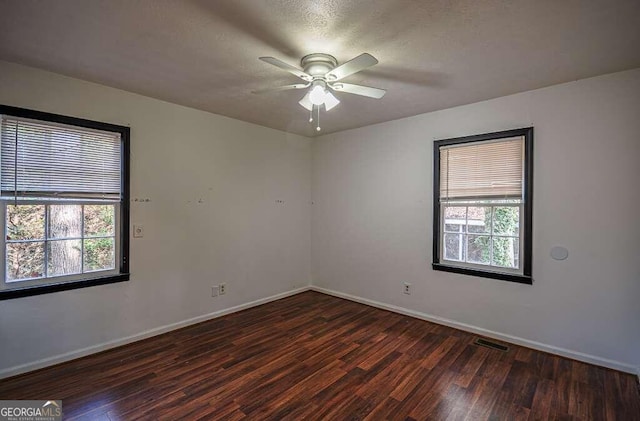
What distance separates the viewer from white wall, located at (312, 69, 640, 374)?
8.24 feet

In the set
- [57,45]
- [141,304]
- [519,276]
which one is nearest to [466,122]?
[519,276]

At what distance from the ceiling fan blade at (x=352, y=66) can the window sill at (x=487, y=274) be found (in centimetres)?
244

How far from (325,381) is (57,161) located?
2.94 m

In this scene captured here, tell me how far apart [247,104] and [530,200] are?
3.08 metres

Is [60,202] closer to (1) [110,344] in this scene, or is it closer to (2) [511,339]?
(1) [110,344]


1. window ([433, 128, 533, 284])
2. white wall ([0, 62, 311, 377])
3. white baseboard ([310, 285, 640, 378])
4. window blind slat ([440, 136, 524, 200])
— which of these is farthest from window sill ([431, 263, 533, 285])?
white wall ([0, 62, 311, 377])

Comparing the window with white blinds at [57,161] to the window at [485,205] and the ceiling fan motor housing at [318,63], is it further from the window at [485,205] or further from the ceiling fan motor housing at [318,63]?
the window at [485,205]

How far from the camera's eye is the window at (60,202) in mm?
2406

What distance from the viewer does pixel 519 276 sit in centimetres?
296

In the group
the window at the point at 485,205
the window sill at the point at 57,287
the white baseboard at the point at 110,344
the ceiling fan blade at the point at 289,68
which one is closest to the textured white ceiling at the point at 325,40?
the ceiling fan blade at the point at 289,68

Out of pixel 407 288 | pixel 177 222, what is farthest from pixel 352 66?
pixel 407 288

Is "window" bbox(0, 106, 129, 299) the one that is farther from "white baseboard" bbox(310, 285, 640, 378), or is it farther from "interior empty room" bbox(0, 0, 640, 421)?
"white baseboard" bbox(310, 285, 640, 378)

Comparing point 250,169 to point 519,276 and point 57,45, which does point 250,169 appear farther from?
point 519,276

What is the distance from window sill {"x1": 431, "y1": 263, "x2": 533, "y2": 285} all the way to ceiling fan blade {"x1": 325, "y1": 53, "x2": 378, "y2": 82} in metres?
2.44
